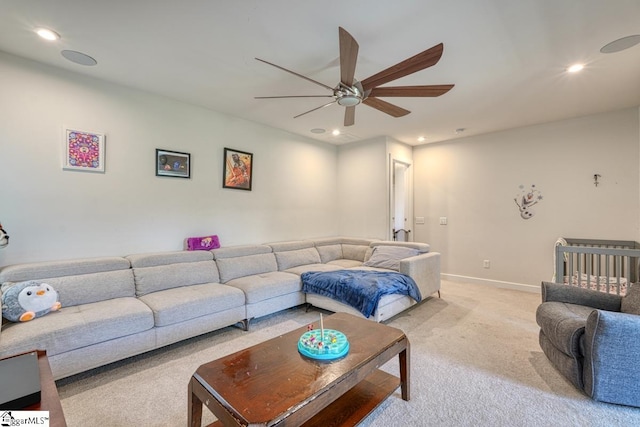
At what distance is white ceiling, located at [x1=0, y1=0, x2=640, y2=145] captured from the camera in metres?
1.92

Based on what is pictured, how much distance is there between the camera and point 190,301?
266 cm

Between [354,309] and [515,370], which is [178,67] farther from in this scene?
[515,370]

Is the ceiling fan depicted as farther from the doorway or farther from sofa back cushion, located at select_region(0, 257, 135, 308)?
the doorway

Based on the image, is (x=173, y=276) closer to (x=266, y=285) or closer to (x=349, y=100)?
(x=266, y=285)

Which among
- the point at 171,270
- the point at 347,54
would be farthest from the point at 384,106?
the point at 171,270

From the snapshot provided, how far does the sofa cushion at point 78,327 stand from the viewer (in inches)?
74.7

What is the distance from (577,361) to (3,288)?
4185mm

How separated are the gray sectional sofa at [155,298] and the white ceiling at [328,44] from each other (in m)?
1.86

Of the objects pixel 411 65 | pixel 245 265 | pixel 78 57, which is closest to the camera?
pixel 411 65

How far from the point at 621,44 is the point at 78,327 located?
4657 mm

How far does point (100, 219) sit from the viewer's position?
2.97 meters

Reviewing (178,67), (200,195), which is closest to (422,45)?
(178,67)

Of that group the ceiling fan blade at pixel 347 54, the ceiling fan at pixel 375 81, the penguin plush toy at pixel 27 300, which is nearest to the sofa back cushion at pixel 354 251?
the ceiling fan at pixel 375 81

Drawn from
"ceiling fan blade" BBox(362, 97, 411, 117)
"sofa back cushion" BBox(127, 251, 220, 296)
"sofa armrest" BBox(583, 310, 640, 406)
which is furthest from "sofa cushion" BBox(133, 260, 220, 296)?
"sofa armrest" BBox(583, 310, 640, 406)
